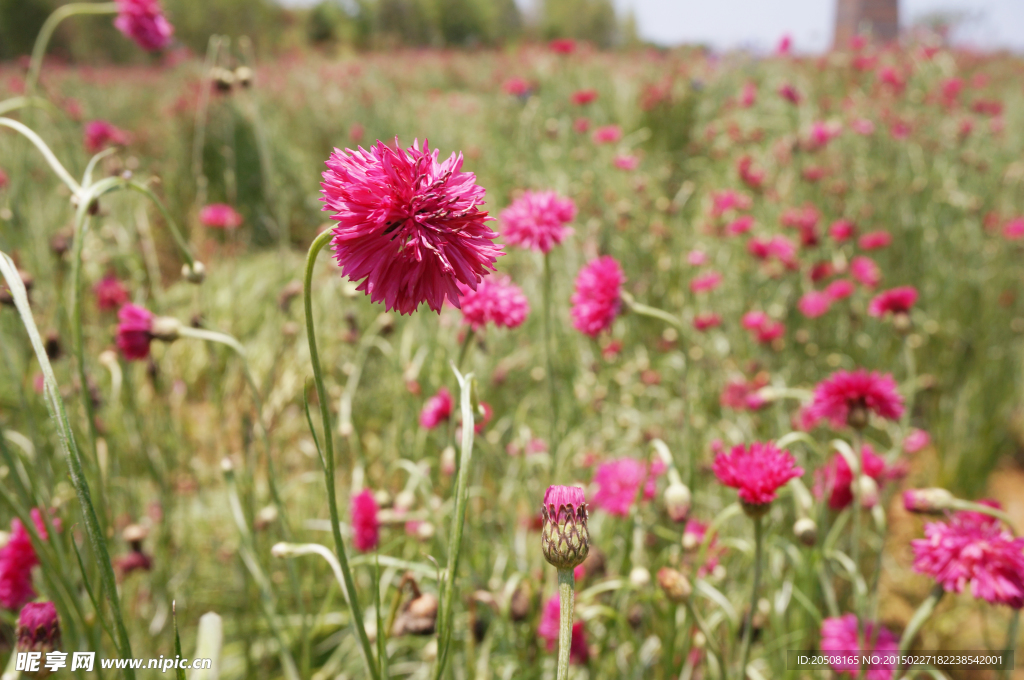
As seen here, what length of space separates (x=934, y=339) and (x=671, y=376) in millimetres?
1427

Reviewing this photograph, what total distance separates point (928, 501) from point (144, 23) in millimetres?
1917

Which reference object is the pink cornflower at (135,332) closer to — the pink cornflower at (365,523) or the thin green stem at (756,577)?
the pink cornflower at (365,523)

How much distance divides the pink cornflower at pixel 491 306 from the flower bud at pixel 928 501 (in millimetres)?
738

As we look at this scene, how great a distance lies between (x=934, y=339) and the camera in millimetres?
2771

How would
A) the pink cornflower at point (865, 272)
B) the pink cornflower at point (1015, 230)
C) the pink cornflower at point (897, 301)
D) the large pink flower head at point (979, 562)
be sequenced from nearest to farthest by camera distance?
1. the large pink flower head at point (979, 562)
2. the pink cornflower at point (897, 301)
3. the pink cornflower at point (865, 272)
4. the pink cornflower at point (1015, 230)

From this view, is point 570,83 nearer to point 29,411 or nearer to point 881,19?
point 29,411

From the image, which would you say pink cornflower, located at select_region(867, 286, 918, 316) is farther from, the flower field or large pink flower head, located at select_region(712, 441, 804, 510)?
large pink flower head, located at select_region(712, 441, 804, 510)

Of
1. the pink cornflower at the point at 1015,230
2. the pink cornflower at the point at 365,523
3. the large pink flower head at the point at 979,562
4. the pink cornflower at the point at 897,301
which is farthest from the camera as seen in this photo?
the pink cornflower at the point at 1015,230

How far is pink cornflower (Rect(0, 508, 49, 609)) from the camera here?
0.98m

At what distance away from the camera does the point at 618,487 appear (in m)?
1.37

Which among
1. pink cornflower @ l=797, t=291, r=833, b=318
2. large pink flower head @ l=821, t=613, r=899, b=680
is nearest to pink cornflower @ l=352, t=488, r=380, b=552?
large pink flower head @ l=821, t=613, r=899, b=680

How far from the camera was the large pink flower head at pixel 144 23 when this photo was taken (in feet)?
4.44

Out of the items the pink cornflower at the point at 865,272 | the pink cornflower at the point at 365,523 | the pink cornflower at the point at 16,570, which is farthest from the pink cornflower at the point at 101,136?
the pink cornflower at the point at 865,272

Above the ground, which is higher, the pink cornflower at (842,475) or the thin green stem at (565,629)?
the thin green stem at (565,629)
